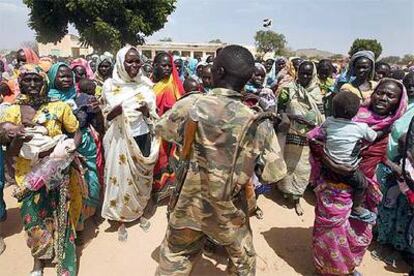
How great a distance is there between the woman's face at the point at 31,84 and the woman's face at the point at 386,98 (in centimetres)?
294

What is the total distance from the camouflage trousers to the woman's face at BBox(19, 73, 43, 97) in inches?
65.7

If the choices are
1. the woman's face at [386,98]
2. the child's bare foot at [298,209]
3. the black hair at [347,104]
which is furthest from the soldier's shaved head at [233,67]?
the child's bare foot at [298,209]

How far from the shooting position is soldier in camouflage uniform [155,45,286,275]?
202 cm

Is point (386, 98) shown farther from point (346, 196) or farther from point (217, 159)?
point (217, 159)

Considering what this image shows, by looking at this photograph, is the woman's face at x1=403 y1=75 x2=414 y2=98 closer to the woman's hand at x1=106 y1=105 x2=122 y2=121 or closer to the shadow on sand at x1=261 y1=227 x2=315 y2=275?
the shadow on sand at x1=261 y1=227 x2=315 y2=275

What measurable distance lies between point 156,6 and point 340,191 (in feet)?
74.4

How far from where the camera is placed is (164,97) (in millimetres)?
4496

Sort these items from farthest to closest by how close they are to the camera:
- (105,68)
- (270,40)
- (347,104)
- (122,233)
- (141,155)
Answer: (270,40), (105,68), (122,233), (141,155), (347,104)

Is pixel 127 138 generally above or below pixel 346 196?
above

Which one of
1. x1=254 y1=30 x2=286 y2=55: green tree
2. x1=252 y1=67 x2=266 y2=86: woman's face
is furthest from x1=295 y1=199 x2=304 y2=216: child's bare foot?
x1=254 y1=30 x2=286 y2=55: green tree

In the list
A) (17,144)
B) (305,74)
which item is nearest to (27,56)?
(17,144)

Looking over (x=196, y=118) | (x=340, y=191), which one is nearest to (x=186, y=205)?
(x=196, y=118)

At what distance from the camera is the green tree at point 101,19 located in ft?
70.9

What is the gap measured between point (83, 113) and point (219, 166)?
2.22m
